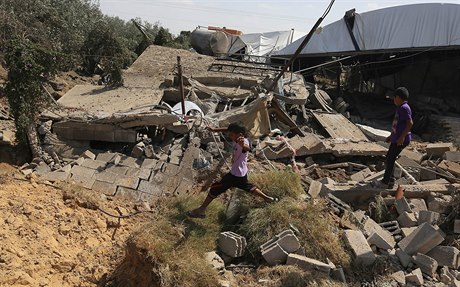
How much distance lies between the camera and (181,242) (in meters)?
4.75

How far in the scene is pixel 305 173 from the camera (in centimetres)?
751

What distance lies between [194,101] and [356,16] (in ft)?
34.3

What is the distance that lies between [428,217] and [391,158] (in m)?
1.02

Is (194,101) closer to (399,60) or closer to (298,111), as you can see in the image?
(298,111)

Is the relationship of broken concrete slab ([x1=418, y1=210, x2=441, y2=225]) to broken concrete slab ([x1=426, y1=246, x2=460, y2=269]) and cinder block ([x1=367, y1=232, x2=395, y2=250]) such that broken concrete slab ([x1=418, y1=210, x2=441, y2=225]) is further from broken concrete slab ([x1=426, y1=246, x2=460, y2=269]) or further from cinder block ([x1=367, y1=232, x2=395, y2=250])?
cinder block ([x1=367, y1=232, x2=395, y2=250])

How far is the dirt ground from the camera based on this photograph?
203 inches

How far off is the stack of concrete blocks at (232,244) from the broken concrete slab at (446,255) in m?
2.32

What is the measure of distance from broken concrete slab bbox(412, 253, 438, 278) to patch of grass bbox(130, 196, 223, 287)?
243 cm

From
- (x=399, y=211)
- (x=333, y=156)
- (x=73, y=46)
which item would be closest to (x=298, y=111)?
(x=333, y=156)

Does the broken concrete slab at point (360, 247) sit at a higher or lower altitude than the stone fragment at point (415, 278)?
higher

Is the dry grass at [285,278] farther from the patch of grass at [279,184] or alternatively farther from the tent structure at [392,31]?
the tent structure at [392,31]

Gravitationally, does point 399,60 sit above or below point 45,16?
below

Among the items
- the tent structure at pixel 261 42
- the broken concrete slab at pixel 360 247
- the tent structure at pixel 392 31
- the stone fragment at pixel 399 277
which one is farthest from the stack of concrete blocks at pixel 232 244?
the tent structure at pixel 261 42

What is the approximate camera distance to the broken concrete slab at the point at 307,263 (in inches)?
176
